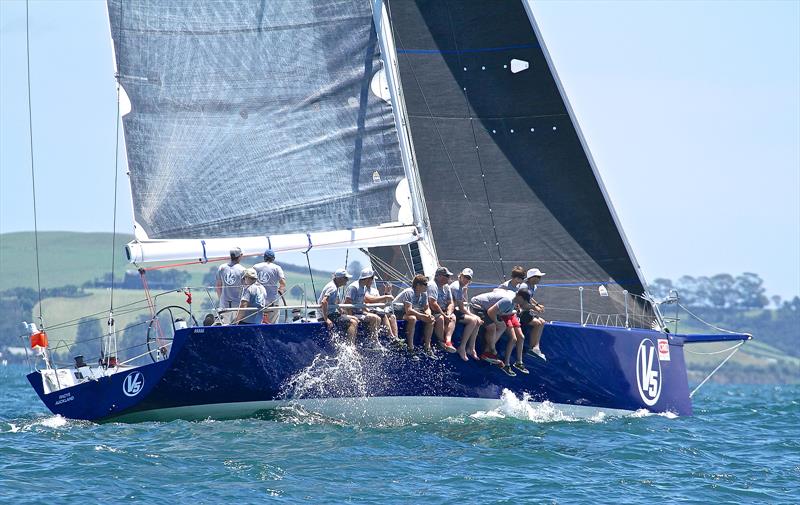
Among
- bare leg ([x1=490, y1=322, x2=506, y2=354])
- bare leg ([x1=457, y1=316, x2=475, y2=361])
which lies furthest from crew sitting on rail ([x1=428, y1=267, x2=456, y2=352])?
bare leg ([x1=490, y1=322, x2=506, y2=354])

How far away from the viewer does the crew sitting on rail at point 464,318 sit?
14.3 meters

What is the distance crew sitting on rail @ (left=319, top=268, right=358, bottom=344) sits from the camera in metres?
13.8

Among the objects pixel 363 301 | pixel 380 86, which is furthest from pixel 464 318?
pixel 380 86

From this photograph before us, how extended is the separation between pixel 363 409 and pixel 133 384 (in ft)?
8.13

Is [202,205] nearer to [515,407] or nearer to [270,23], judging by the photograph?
[270,23]

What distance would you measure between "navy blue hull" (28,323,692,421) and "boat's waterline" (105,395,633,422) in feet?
0.21

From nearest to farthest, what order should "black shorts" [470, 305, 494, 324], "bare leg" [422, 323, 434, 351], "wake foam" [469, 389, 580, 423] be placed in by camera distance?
"bare leg" [422, 323, 434, 351], "black shorts" [470, 305, 494, 324], "wake foam" [469, 389, 580, 423]

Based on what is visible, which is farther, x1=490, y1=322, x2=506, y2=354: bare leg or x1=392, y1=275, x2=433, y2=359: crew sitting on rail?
x1=490, y1=322, x2=506, y2=354: bare leg

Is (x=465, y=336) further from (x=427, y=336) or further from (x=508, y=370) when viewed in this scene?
(x=508, y=370)

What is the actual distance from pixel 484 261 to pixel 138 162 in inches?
195

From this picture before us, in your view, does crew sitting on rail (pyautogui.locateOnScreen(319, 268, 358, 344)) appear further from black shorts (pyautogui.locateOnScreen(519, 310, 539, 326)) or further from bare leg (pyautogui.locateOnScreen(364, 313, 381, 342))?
black shorts (pyautogui.locateOnScreen(519, 310, 539, 326))

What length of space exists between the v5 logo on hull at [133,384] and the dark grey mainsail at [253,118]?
1.53 metres

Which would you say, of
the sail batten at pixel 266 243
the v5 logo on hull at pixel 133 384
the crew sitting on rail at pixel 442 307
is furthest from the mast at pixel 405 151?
the v5 logo on hull at pixel 133 384

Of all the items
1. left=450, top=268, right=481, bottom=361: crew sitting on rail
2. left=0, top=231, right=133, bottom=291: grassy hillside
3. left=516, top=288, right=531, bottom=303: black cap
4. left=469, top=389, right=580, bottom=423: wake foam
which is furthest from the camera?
left=0, top=231, right=133, bottom=291: grassy hillside
